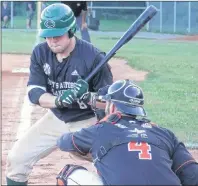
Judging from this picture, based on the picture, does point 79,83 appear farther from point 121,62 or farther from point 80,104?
point 121,62

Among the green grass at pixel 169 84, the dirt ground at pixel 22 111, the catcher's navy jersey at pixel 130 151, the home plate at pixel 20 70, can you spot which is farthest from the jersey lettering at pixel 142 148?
the home plate at pixel 20 70

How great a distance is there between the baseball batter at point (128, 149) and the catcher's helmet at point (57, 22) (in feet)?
3.29

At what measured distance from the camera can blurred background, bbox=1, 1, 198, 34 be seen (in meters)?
25.8

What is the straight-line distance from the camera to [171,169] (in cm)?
437

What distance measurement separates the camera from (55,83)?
5512 millimetres

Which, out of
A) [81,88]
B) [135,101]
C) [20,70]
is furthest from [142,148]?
[20,70]

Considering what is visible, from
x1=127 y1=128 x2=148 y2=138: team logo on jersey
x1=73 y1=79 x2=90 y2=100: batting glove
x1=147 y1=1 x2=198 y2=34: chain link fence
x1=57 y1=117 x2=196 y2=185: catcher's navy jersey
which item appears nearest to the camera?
x1=57 y1=117 x2=196 y2=185: catcher's navy jersey

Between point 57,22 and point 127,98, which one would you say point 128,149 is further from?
point 57,22

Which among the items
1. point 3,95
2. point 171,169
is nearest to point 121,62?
point 3,95

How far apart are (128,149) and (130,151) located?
17mm

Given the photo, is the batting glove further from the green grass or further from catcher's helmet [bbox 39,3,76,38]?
the green grass

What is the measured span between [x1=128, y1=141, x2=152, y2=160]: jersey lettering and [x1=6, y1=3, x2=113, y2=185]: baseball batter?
1126 millimetres

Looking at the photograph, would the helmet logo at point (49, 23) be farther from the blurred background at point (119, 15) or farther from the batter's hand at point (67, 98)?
the blurred background at point (119, 15)

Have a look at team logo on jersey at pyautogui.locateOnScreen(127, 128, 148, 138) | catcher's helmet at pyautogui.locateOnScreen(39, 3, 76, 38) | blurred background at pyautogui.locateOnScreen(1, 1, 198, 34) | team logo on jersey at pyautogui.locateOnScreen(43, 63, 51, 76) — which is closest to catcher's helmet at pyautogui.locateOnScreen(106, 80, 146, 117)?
team logo on jersey at pyautogui.locateOnScreen(127, 128, 148, 138)
